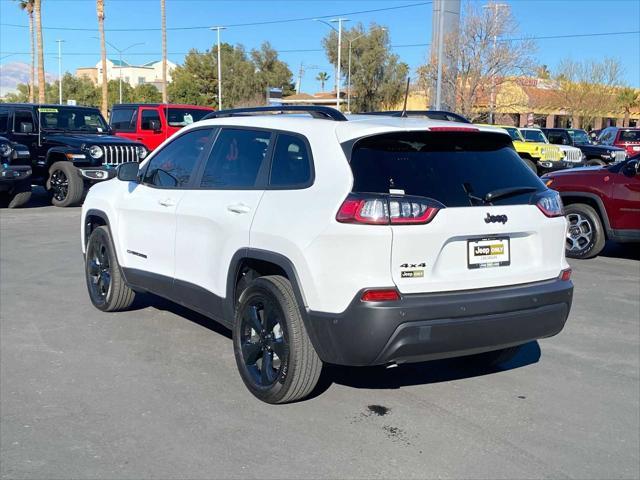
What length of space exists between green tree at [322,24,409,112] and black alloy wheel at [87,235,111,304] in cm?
5638

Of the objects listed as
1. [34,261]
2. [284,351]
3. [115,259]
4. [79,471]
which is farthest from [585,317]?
[34,261]

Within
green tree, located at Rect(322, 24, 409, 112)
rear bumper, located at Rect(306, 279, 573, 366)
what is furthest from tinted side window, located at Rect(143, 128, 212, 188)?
green tree, located at Rect(322, 24, 409, 112)

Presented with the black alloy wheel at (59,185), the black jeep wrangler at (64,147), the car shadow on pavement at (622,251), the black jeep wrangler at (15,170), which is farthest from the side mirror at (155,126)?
the car shadow on pavement at (622,251)

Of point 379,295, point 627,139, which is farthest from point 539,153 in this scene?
point 379,295

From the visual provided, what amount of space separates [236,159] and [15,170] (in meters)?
10.1

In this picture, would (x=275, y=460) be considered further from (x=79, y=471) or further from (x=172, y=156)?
(x=172, y=156)

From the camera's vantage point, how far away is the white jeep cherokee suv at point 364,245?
12.5ft

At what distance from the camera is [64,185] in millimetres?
14984

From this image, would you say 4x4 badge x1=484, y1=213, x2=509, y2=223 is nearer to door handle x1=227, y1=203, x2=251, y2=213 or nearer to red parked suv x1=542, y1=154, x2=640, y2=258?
door handle x1=227, y1=203, x2=251, y2=213

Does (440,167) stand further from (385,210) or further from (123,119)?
(123,119)

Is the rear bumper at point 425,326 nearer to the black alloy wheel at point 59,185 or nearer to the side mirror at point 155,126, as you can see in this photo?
the black alloy wheel at point 59,185

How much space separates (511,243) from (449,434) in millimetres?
1179

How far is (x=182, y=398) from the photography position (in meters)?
4.55

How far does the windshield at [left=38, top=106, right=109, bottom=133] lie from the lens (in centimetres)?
1562
